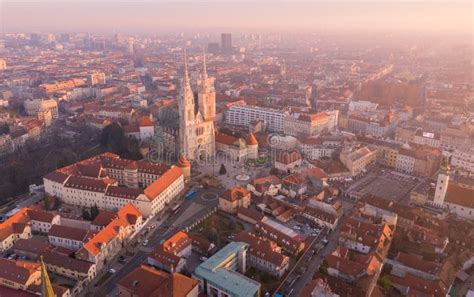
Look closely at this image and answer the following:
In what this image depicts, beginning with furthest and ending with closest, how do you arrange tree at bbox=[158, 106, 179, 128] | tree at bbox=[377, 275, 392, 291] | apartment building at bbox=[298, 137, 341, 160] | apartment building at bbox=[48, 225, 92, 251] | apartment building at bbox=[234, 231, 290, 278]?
1. tree at bbox=[158, 106, 179, 128]
2. apartment building at bbox=[298, 137, 341, 160]
3. apartment building at bbox=[48, 225, 92, 251]
4. apartment building at bbox=[234, 231, 290, 278]
5. tree at bbox=[377, 275, 392, 291]

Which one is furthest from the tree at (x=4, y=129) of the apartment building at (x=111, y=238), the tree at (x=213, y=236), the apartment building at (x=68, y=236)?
the tree at (x=213, y=236)

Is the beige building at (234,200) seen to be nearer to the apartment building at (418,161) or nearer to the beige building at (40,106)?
the apartment building at (418,161)

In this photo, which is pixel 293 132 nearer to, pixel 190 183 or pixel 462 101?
pixel 190 183

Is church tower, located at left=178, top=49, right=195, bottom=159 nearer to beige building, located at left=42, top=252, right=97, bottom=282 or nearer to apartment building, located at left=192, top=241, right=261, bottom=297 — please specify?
apartment building, located at left=192, top=241, right=261, bottom=297

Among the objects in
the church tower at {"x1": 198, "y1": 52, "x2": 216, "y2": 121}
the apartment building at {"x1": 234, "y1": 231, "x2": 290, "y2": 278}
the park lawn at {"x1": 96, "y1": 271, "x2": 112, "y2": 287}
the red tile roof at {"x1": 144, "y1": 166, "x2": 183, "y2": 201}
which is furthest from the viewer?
the church tower at {"x1": 198, "y1": 52, "x2": 216, "y2": 121}

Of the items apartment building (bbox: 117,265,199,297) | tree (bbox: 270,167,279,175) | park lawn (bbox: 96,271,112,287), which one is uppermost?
apartment building (bbox: 117,265,199,297)

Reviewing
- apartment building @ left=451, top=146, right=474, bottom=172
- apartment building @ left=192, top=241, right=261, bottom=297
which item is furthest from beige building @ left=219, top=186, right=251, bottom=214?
apartment building @ left=451, top=146, right=474, bottom=172

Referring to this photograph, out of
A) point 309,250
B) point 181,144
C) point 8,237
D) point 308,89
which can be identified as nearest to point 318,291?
point 309,250
